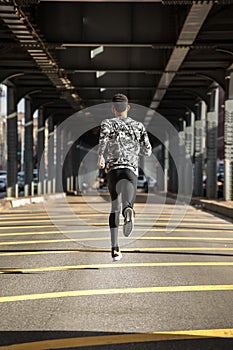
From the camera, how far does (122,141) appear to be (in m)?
10.5

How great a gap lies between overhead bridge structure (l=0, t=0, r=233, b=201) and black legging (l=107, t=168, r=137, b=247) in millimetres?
1607

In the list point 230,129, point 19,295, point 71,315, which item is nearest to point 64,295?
point 19,295

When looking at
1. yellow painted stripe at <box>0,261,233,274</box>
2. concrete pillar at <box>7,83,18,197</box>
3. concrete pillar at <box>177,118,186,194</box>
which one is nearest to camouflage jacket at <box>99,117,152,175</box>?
yellow painted stripe at <box>0,261,233,274</box>

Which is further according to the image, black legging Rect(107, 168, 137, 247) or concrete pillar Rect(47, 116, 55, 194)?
concrete pillar Rect(47, 116, 55, 194)

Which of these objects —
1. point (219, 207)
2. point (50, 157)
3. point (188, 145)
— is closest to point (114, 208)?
point (219, 207)

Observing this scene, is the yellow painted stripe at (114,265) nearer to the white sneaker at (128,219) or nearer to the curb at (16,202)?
the white sneaker at (128,219)

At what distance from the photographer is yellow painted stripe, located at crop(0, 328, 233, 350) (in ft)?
19.9

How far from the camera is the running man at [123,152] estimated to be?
10453 millimetres

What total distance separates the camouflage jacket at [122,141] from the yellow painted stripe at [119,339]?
423cm

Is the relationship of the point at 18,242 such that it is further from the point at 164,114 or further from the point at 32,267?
the point at 164,114

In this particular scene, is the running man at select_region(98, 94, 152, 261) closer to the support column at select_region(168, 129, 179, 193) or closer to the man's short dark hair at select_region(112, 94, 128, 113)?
A: the man's short dark hair at select_region(112, 94, 128, 113)

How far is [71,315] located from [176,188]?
60.8 m

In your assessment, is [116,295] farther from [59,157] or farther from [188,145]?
[59,157]

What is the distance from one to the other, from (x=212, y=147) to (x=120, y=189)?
112 ft
